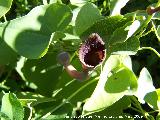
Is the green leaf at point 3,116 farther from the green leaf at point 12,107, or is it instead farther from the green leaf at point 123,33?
the green leaf at point 123,33

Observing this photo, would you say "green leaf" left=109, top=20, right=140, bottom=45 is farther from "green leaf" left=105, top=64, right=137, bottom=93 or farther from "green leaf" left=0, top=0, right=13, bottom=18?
"green leaf" left=0, top=0, right=13, bottom=18

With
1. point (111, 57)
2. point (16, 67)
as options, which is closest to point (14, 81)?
point (16, 67)

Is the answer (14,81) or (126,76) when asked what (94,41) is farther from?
(14,81)

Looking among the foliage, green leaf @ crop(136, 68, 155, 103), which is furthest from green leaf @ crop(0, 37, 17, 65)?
green leaf @ crop(136, 68, 155, 103)

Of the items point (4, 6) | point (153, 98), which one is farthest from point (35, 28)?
point (153, 98)

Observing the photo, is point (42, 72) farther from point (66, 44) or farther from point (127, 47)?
point (127, 47)

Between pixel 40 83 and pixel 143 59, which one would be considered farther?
pixel 143 59
